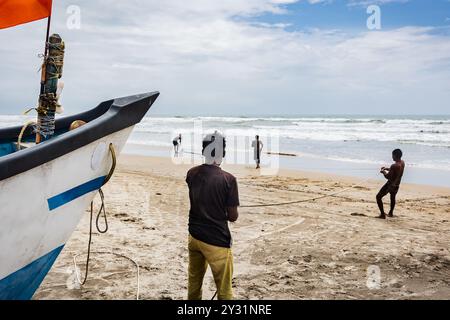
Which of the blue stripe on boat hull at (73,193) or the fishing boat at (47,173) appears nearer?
the fishing boat at (47,173)

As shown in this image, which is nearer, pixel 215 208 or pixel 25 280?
pixel 215 208

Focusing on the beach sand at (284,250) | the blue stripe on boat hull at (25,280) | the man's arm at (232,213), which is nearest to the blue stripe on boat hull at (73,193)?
the blue stripe on boat hull at (25,280)

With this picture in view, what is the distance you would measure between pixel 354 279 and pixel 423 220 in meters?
4.47

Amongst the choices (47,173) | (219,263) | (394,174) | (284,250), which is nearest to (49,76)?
(47,173)

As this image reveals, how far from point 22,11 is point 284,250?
488 centimetres

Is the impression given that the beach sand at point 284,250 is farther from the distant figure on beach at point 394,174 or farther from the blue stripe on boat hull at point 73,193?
the blue stripe on boat hull at point 73,193

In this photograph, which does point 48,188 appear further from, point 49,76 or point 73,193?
point 49,76

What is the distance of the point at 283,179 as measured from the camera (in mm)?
15016

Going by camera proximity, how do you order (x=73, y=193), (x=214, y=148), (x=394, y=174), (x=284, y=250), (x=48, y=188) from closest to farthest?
(x=214, y=148) → (x=48, y=188) → (x=73, y=193) → (x=284, y=250) → (x=394, y=174)

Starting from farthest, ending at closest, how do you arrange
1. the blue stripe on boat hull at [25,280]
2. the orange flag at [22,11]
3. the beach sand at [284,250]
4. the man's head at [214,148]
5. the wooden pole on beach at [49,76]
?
the beach sand at [284,250], the wooden pole on beach at [49,76], the orange flag at [22,11], the blue stripe on boat hull at [25,280], the man's head at [214,148]

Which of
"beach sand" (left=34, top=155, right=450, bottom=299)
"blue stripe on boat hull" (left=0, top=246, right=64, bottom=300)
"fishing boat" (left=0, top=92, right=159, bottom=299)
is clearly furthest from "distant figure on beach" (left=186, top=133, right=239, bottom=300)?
"blue stripe on boat hull" (left=0, top=246, right=64, bottom=300)

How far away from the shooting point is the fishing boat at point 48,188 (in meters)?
3.54

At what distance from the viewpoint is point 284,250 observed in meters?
6.77

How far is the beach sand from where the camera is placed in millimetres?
5238
